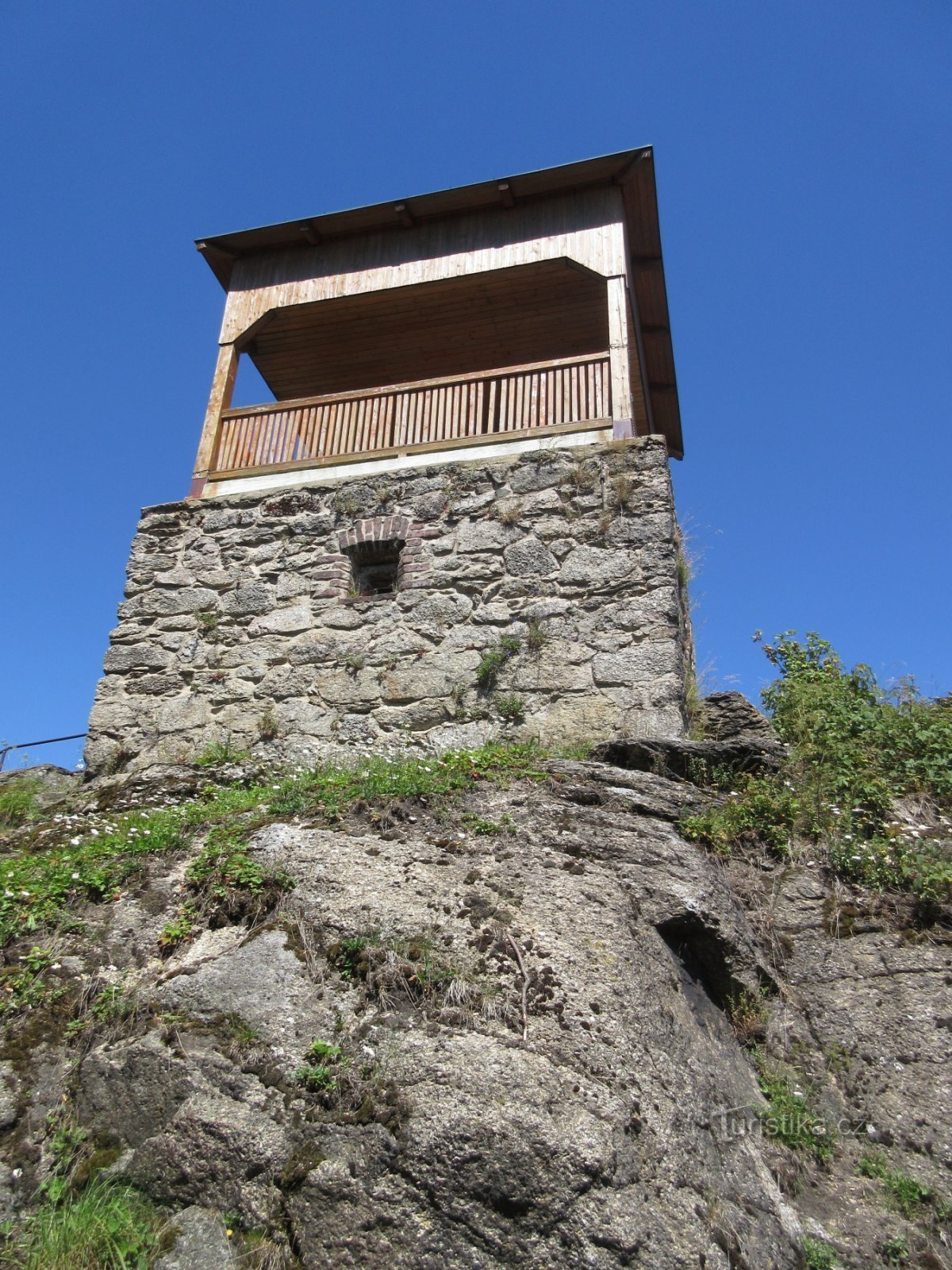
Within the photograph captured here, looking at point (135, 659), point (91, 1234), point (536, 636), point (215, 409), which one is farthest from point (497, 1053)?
point (215, 409)

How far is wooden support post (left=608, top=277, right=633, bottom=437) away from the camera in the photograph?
7.50m

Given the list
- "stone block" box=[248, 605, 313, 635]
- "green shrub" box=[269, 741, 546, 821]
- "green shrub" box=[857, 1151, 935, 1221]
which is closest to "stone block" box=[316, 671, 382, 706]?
"stone block" box=[248, 605, 313, 635]

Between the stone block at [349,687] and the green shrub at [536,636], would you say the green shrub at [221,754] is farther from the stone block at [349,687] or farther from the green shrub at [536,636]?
the green shrub at [536,636]

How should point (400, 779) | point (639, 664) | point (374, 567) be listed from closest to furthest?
point (400, 779)
point (639, 664)
point (374, 567)

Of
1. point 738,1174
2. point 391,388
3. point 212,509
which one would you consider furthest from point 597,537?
point 738,1174

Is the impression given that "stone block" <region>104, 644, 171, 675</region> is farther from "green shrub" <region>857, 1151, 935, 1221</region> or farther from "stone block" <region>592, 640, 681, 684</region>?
"green shrub" <region>857, 1151, 935, 1221</region>

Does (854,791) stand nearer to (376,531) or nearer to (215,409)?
(376,531)

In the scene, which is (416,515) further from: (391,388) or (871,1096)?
(871,1096)

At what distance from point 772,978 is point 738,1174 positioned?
3.68ft

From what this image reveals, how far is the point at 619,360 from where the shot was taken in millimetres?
7773

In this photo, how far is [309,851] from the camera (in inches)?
180

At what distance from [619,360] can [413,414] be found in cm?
177

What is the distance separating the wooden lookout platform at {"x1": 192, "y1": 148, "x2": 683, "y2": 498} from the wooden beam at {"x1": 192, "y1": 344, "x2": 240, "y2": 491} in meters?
0.02

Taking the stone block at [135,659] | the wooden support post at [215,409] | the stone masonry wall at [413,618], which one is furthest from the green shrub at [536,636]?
the wooden support post at [215,409]
